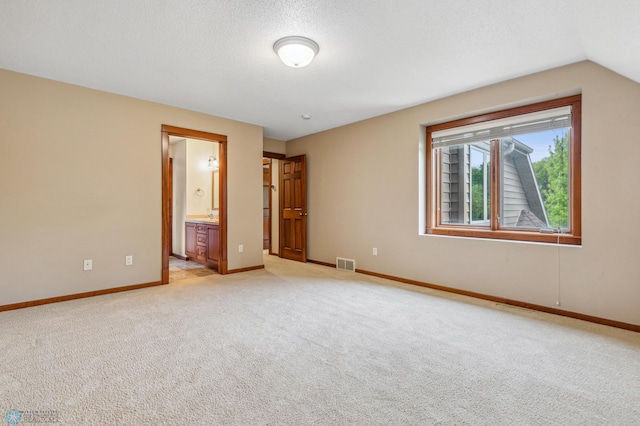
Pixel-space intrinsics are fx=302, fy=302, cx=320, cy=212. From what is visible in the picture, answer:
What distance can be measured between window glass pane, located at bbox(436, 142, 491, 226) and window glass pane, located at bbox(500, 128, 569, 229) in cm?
22

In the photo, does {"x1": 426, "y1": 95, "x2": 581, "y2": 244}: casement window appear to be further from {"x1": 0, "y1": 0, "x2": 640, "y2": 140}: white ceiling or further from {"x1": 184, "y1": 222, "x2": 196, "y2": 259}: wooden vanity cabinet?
{"x1": 184, "y1": 222, "x2": 196, "y2": 259}: wooden vanity cabinet

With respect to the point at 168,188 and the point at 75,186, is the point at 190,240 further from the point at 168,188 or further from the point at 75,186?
the point at 75,186

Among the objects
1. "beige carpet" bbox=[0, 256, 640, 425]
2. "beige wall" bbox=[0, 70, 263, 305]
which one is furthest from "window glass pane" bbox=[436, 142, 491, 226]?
"beige wall" bbox=[0, 70, 263, 305]

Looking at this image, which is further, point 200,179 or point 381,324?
point 200,179

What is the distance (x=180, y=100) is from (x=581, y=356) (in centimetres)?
494

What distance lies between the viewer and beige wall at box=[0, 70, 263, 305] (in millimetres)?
3178

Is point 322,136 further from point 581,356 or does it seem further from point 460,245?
point 581,356

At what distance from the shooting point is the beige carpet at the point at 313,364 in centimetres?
163

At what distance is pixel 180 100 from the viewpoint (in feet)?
13.3

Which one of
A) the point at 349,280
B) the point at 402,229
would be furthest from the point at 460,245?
the point at 349,280

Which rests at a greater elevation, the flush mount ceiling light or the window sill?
the flush mount ceiling light

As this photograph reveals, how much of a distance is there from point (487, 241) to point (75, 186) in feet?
16.1

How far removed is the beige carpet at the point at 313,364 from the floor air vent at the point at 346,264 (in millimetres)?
1691

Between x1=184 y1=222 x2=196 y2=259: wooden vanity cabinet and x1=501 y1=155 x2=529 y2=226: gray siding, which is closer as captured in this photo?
x1=501 y1=155 x2=529 y2=226: gray siding
